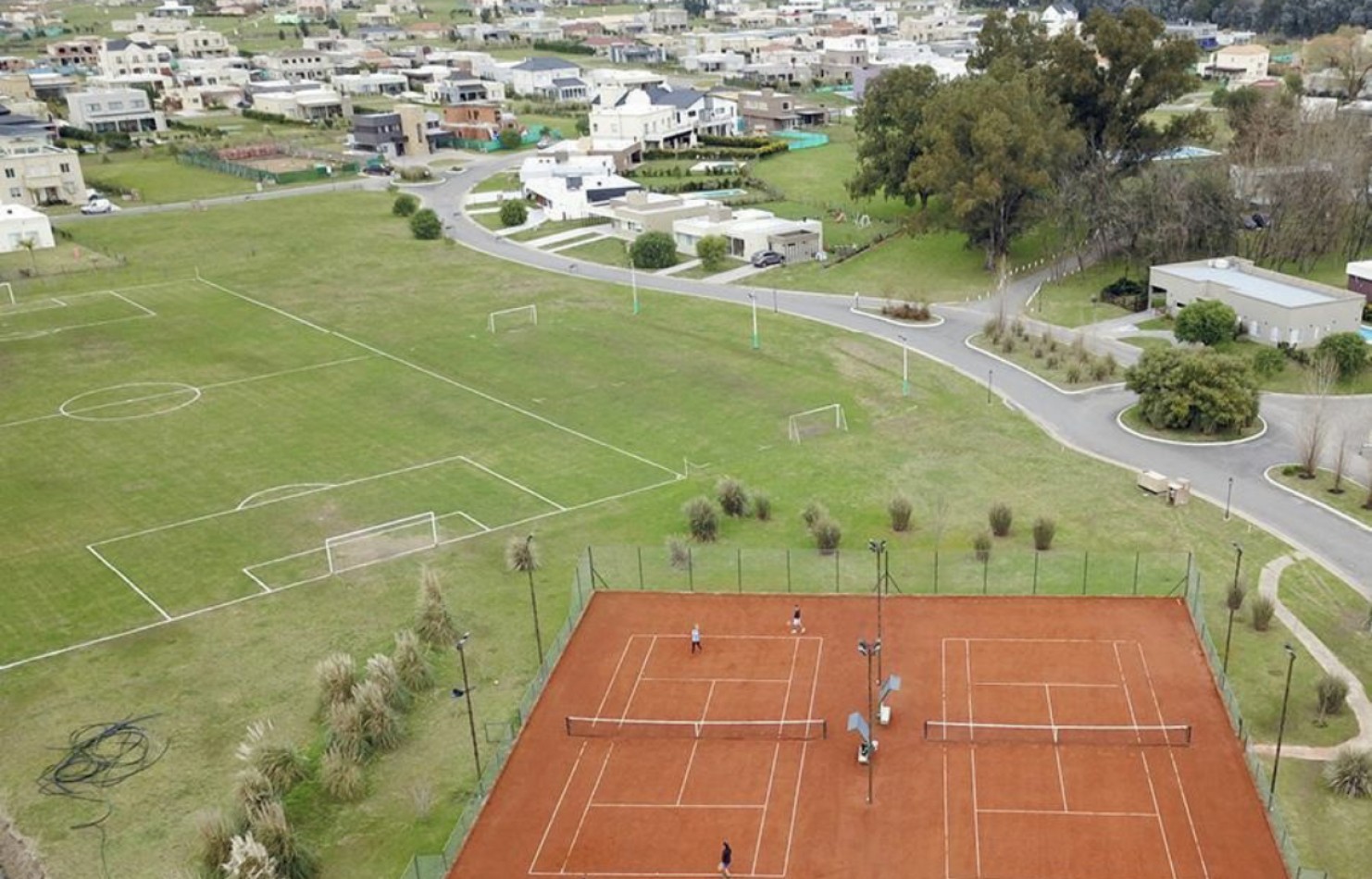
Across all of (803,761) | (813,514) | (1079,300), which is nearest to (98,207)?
(1079,300)

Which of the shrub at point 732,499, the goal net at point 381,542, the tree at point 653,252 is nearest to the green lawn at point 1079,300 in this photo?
the tree at point 653,252

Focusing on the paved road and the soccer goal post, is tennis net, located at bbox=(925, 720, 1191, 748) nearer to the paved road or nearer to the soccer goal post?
the paved road

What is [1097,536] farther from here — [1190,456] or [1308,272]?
[1308,272]

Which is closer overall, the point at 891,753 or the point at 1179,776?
the point at 1179,776

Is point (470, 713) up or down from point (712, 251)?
up

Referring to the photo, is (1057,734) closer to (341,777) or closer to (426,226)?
(341,777)

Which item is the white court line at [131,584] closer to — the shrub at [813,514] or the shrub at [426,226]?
the shrub at [813,514]

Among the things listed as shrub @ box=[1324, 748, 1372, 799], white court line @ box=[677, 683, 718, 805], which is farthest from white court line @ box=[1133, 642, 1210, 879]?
white court line @ box=[677, 683, 718, 805]
